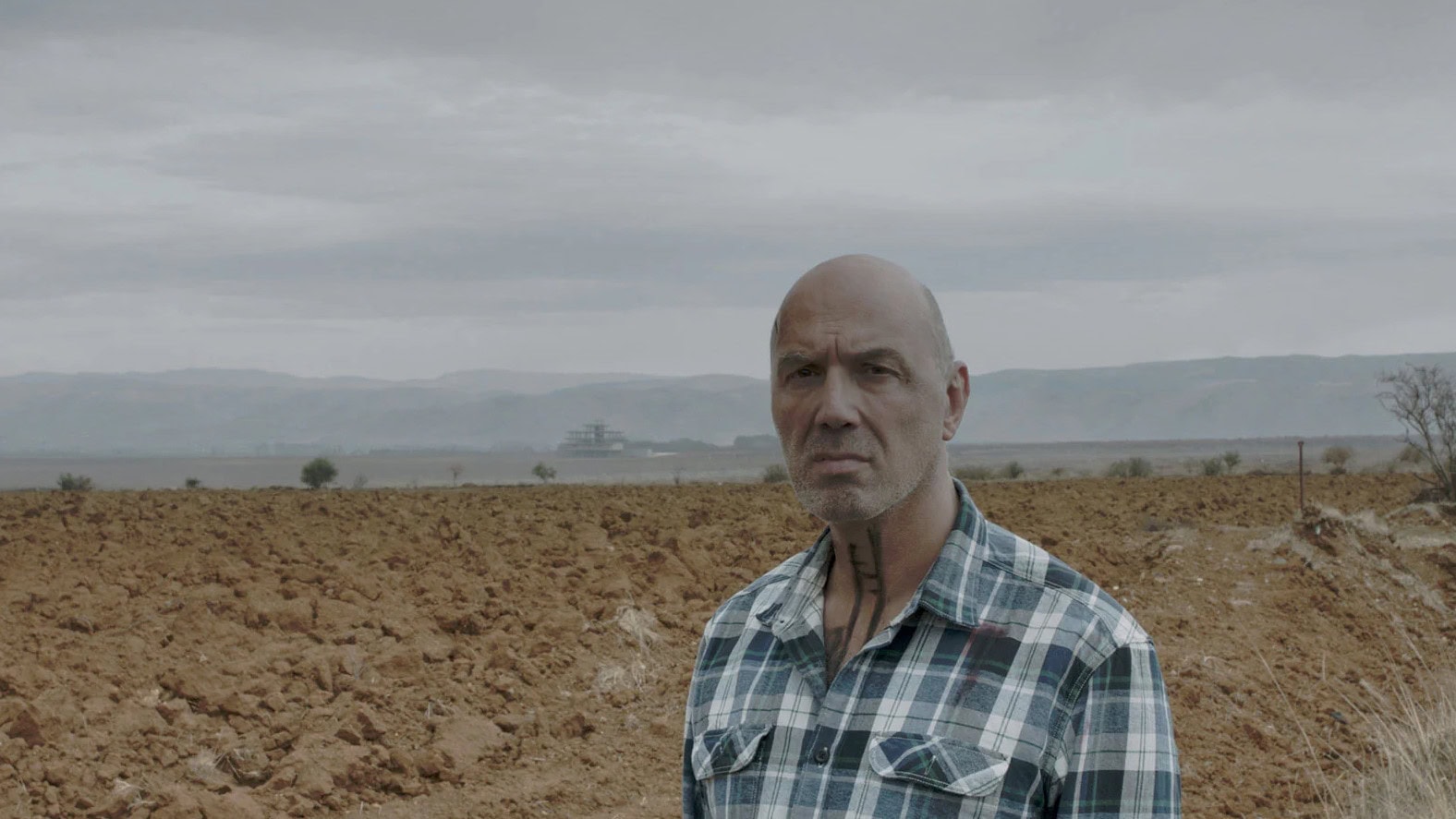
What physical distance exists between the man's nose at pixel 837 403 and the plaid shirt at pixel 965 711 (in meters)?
0.23

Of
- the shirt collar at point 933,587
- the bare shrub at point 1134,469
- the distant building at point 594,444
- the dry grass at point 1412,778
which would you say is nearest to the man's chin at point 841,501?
the shirt collar at point 933,587

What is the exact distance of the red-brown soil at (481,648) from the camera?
7574 millimetres

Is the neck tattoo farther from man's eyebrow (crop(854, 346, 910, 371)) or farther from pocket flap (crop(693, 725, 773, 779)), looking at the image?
man's eyebrow (crop(854, 346, 910, 371))

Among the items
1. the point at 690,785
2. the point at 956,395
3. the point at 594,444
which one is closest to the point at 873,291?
the point at 956,395

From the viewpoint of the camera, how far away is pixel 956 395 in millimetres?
2281

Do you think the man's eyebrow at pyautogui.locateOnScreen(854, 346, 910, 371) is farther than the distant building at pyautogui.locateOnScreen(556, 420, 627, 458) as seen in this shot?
No

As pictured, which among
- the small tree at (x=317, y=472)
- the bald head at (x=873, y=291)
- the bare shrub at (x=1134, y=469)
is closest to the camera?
the bald head at (x=873, y=291)

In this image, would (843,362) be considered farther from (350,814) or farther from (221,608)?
(221,608)

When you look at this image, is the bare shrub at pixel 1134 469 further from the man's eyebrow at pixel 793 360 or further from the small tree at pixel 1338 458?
the man's eyebrow at pixel 793 360

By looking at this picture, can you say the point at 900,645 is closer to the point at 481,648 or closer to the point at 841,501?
the point at 841,501

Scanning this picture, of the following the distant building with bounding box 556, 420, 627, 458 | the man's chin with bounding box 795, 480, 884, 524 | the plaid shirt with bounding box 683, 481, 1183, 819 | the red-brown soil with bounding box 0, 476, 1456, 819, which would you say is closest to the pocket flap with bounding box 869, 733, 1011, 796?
the plaid shirt with bounding box 683, 481, 1183, 819

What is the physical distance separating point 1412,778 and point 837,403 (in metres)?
6.30

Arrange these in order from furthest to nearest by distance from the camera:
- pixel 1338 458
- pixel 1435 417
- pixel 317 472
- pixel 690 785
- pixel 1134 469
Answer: pixel 1134 469 → pixel 317 472 → pixel 1338 458 → pixel 1435 417 → pixel 690 785

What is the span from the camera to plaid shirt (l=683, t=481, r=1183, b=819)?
A: 1919 millimetres
